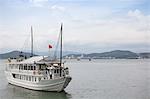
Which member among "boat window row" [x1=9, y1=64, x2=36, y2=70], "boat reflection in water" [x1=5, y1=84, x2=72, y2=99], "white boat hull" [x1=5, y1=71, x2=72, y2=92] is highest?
"boat window row" [x1=9, y1=64, x2=36, y2=70]

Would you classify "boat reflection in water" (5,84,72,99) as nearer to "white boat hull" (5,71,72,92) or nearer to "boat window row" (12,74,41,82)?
"white boat hull" (5,71,72,92)

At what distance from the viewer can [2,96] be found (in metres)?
29.3

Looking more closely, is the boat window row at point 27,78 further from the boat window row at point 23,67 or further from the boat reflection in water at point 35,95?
the boat reflection in water at point 35,95

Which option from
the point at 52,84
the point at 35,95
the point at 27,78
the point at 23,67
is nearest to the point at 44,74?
the point at 52,84

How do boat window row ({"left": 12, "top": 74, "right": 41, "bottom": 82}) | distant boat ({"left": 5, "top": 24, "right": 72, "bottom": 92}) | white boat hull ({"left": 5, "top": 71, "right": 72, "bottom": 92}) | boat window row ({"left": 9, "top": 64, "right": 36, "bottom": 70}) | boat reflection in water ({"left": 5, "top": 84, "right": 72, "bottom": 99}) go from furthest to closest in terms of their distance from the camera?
boat window row ({"left": 9, "top": 64, "right": 36, "bottom": 70}) < boat window row ({"left": 12, "top": 74, "right": 41, "bottom": 82}) < distant boat ({"left": 5, "top": 24, "right": 72, "bottom": 92}) < white boat hull ({"left": 5, "top": 71, "right": 72, "bottom": 92}) < boat reflection in water ({"left": 5, "top": 84, "right": 72, "bottom": 99})

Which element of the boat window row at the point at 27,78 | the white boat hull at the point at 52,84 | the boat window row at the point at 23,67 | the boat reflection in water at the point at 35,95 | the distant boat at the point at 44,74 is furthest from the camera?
the boat window row at the point at 23,67

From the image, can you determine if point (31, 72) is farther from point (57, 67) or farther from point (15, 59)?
point (15, 59)

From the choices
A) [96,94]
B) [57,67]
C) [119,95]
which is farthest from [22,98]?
[119,95]

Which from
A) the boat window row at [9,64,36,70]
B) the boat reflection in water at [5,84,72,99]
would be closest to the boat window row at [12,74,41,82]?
the boat window row at [9,64,36,70]

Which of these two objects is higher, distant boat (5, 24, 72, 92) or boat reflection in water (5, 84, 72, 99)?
distant boat (5, 24, 72, 92)

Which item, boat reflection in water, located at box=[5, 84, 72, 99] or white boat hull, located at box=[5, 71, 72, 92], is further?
white boat hull, located at box=[5, 71, 72, 92]

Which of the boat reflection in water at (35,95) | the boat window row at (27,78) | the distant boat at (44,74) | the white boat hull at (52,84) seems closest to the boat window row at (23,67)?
the distant boat at (44,74)

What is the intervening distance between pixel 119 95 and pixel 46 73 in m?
7.71

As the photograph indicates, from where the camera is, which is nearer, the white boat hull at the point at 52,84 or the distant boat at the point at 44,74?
the white boat hull at the point at 52,84
